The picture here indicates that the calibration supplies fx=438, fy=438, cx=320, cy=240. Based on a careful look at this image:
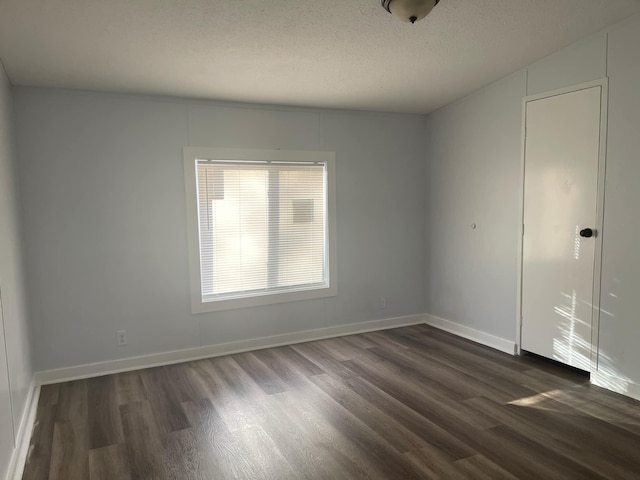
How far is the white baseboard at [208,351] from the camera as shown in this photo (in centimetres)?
357

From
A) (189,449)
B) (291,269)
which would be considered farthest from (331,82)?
(189,449)

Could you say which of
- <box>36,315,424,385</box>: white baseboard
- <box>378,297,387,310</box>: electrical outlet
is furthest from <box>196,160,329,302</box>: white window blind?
<box>378,297,387,310</box>: electrical outlet

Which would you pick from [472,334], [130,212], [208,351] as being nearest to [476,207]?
[472,334]

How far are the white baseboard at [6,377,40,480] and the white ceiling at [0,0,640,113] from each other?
2258mm

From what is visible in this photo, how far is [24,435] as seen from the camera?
2.58m

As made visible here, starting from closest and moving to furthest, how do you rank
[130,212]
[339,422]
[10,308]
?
[10,308] → [339,422] → [130,212]

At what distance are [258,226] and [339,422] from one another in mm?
2059

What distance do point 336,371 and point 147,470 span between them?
1704 mm

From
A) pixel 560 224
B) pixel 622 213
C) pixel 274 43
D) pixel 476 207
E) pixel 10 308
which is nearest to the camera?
A: pixel 10 308

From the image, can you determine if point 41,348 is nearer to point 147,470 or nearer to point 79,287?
point 79,287

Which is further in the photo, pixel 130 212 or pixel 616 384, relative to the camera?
pixel 130 212

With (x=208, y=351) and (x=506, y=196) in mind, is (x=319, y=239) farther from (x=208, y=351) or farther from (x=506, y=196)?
(x=506, y=196)

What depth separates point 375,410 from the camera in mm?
2955

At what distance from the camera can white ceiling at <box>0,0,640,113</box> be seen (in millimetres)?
2457
